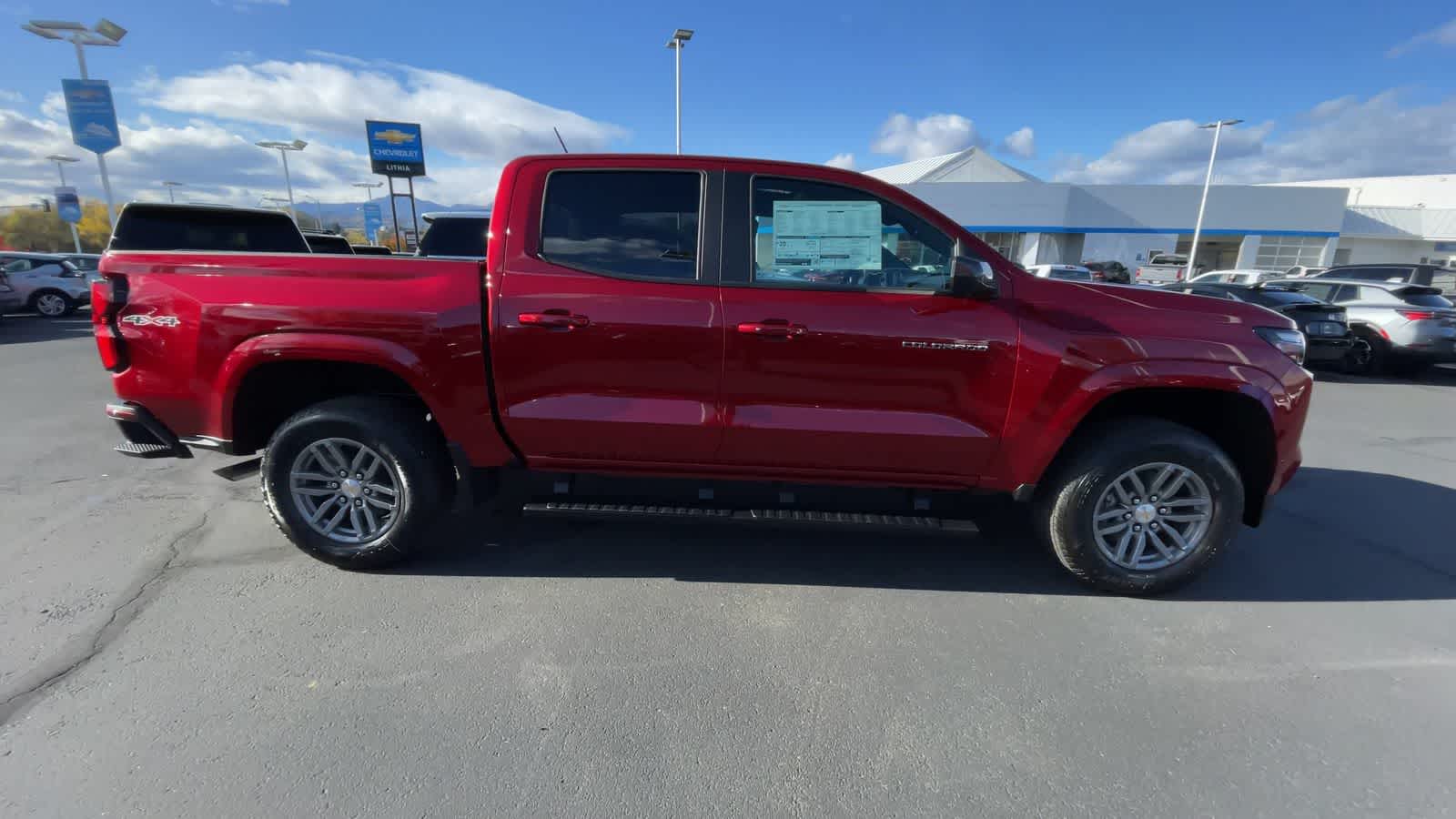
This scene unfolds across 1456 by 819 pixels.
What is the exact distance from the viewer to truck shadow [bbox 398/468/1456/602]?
336 cm

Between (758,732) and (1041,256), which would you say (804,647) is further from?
(1041,256)

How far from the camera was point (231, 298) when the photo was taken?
301 cm

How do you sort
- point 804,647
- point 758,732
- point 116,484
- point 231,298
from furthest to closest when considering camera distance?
1. point 116,484
2. point 231,298
3. point 804,647
4. point 758,732

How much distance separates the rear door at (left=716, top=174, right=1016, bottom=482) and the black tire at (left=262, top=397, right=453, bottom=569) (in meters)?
1.44

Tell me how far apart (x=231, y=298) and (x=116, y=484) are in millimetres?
2681

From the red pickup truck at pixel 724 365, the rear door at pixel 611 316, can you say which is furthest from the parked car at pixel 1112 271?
the rear door at pixel 611 316

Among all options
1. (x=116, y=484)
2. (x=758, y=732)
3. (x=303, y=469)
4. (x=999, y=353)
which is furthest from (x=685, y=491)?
(x=116, y=484)

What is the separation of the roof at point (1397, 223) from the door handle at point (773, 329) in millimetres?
59539

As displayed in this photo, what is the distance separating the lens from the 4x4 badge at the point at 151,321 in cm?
306

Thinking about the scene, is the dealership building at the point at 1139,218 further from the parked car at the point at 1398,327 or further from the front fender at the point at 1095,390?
the front fender at the point at 1095,390

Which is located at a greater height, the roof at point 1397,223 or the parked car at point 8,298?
the roof at point 1397,223

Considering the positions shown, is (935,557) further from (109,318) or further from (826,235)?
(109,318)

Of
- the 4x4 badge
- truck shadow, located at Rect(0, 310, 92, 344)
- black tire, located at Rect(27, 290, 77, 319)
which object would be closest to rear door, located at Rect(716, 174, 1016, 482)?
the 4x4 badge

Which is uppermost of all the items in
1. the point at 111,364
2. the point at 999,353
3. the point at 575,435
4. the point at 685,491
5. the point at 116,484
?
the point at 999,353
